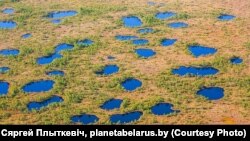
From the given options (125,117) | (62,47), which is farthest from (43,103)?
(62,47)

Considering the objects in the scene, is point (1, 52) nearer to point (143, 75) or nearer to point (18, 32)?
point (18, 32)

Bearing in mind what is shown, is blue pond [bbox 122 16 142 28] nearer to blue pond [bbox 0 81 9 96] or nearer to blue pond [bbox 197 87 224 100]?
blue pond [bbox 197 87 224 100]

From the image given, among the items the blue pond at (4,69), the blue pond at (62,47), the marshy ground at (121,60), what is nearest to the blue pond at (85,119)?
the marshy ground at (121,60)

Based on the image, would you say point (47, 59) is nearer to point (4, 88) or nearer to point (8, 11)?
point (4, 88)

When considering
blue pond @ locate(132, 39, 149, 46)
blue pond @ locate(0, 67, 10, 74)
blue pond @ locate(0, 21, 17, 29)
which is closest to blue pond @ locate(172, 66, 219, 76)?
blue pond @ locate(132, 39, 149, 46)

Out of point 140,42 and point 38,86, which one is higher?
point 140,42

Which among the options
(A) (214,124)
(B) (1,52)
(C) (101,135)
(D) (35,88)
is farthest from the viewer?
(B) (1,52)

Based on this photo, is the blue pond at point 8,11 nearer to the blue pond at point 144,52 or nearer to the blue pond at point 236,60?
the blue pond at point 144,52

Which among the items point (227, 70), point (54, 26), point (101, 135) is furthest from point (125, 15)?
point (101, 135)
